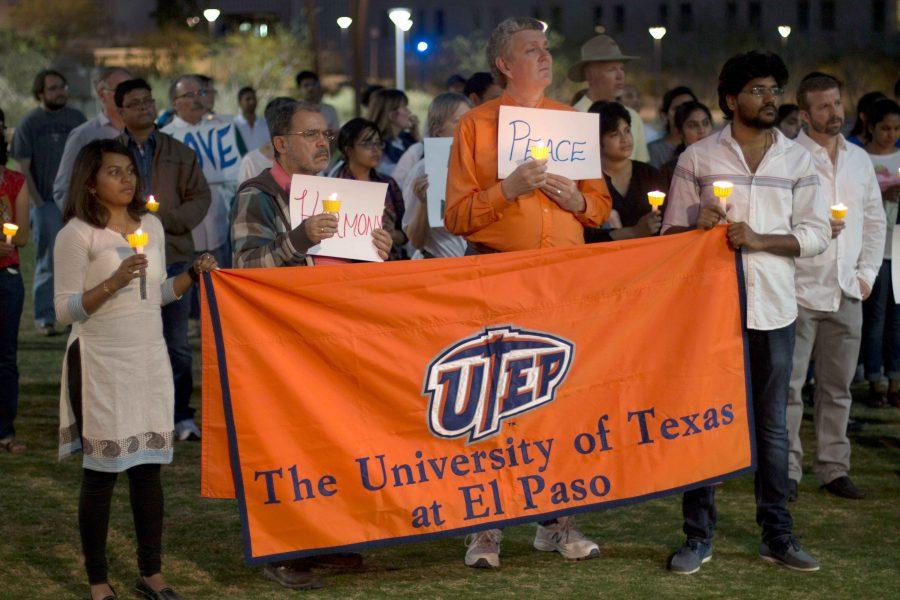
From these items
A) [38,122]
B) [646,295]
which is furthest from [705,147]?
[38,122]

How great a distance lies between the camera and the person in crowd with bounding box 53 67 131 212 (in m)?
9.66

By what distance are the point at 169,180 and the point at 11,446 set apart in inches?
76.4

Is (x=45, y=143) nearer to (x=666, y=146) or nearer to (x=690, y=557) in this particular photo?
(x=666, y=146)

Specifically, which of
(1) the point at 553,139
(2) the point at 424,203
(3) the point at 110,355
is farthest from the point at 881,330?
(3) the point at 110,355

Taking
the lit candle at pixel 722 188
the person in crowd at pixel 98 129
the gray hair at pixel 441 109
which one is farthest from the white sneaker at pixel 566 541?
the person in crowd at pixel 98 129

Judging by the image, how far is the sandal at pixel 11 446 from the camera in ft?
29.2

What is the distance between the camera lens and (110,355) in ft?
19.0

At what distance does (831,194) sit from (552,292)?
2224mm

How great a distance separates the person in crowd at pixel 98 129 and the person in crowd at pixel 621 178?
3.56 meters

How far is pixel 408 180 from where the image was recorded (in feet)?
28.4

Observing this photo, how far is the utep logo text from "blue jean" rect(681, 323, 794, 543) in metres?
0.94

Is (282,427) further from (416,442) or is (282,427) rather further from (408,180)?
(408,180)

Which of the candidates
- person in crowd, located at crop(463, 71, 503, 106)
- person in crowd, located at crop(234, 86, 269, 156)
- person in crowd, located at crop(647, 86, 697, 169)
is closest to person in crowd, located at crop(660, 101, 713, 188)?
person in crowd, located at crop(647, 86, 697, 169)

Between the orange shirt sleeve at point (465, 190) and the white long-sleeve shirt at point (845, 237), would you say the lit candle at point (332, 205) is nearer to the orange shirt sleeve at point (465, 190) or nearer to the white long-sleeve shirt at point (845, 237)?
the orange shirt sleeve at point (465, 190)
